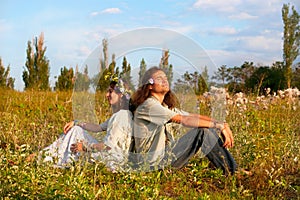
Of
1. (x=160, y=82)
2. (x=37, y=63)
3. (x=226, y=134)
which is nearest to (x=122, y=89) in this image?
(x=160, y=82)

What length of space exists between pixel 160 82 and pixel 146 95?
0.56ft

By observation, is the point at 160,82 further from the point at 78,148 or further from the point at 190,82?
the point at 78,148

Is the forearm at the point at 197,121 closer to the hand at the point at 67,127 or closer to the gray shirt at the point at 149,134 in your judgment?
the gray shirt at the point at 149,134

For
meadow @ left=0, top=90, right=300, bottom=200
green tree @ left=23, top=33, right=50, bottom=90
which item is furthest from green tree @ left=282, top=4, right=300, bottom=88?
meadow @ left=0, top=90, right=300, bottom=200

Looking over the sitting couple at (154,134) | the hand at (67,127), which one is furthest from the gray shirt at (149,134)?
the hand at (67,127)

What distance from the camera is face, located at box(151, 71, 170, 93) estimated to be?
3.88 m

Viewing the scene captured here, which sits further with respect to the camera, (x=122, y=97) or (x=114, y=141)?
(x=122, y=97)

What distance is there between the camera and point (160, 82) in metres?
3.92

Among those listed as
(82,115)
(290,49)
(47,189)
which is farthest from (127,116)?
(290,49)

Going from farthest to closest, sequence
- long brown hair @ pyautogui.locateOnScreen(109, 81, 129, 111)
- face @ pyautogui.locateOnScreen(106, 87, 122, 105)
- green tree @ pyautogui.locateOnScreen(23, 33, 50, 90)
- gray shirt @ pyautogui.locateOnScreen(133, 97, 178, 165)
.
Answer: green tree @ pyautogui.locateOnScreen(23, 33, 50, 90), face @ pyautogui.locateOnScreen(106, 87, 122, 105), long brown hair @ pyautogui.locateOnScreen(109, 81, 129, 111), gray shirt @ pyautogui.locateOnScreen(133, 97, 178, 165)

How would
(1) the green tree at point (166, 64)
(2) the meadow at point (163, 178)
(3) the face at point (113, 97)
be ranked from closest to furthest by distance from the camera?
(2) the meadow at point (163, 178) < (1) the green tree at point (166, 64) < (3) the face at point (113, 97)

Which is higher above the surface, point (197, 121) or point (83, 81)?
point (83, 81)

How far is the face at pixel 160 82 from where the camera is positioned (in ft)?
12.7

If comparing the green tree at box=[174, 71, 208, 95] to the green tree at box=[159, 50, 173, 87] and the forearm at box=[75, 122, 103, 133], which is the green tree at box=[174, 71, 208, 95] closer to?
the green tree at box=[159, 50, 173, 87]
